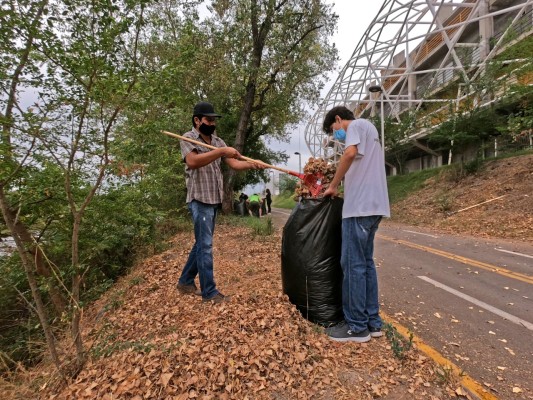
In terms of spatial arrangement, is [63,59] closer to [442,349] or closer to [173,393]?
[173,393]

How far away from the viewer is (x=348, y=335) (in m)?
2.80

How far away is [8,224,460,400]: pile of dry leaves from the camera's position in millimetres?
2121

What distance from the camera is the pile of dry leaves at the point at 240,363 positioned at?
2121 mm

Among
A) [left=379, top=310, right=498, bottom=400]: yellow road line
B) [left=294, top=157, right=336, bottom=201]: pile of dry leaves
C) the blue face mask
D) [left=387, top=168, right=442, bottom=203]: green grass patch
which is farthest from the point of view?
[left=387, top=168, right=442, bottom=203]: green grass patch

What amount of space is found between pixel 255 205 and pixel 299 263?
15051 millimetres

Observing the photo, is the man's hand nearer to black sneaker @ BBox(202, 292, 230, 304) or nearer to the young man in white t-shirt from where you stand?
the young man in white t-shirt

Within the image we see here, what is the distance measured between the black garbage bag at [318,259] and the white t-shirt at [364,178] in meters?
0.21

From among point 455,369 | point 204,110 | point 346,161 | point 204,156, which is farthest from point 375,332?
point 204,110

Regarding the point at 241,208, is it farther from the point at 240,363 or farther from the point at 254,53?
the point at 240,363

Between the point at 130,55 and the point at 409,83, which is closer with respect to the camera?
the point at 130,55

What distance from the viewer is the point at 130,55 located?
2975 mm

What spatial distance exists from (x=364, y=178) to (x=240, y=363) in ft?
5.77

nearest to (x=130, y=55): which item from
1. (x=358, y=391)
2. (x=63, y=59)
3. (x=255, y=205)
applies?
(x=63, y=59)

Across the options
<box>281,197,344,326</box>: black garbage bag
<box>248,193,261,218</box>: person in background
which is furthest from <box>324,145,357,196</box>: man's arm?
<box>248,193,261,218</box>: person in background
